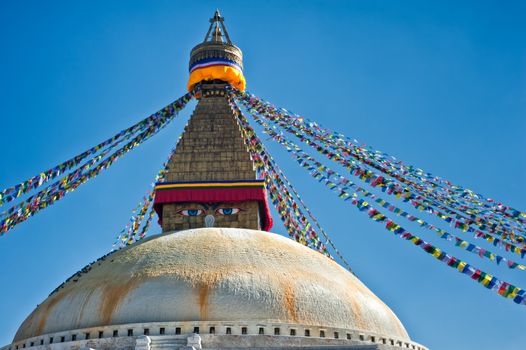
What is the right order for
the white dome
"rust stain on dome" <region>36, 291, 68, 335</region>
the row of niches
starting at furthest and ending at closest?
"rust stain on dome" <region>36, 291, 68, 335</region>, the white dome, the row of niches

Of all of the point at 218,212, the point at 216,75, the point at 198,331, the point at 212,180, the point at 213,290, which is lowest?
the point at 198,331

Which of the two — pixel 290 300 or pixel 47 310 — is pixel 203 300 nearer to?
pixel 290 300

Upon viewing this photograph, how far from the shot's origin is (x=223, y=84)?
66.2 feet

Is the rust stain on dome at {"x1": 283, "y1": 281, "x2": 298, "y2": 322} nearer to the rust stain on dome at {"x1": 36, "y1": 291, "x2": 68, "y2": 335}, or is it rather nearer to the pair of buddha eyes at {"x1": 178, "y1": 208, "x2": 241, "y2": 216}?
the rust stain on dome at {"x1": 36, "y1": 291, "x2": 68, "y2": 335}

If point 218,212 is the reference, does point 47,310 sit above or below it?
below

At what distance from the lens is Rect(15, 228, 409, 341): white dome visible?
1235 centimetres

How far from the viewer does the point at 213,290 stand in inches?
492

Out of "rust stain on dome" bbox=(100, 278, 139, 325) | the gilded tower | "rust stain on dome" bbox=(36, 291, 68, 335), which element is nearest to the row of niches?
"rust stain on dome" bbox=(100, 278, 139, 325)

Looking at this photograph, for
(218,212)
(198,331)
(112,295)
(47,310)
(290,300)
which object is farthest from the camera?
(218,212)

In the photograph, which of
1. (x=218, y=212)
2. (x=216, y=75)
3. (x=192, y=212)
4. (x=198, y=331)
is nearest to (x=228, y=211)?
(x=218, y=212)

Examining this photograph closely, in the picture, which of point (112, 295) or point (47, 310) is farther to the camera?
point (47, 310)

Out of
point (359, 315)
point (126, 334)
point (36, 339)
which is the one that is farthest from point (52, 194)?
point (359, 315)

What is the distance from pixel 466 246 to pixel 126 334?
5909mm

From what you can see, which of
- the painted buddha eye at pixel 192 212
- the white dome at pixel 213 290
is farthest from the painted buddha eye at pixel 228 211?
the white dome at pixel 213 290
